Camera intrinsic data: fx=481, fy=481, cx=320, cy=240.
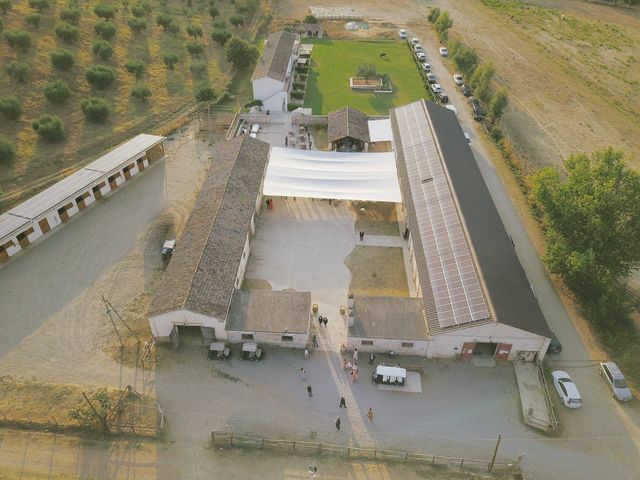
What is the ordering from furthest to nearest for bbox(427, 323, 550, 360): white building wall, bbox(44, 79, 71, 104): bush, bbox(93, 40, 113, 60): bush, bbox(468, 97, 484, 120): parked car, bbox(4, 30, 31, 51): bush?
1. bbox(93, 40, 113, 60): bush
2. bbox(468, 97, 484, 120): parked car
3. bbox(4, 30, 31, 51): bush
4. bbox(44, 79, 71, 104): bush
5. bbox(427, 323, 550, 360): white building wall

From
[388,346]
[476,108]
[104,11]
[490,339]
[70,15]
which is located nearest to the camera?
[490,339]

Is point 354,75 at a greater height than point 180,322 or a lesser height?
greater

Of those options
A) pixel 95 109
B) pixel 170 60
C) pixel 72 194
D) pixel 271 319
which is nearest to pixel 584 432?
pixel 271 319

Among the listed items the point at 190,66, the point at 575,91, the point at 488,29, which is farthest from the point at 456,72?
the point at 190,66

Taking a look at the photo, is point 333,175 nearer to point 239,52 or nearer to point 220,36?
point 239,52

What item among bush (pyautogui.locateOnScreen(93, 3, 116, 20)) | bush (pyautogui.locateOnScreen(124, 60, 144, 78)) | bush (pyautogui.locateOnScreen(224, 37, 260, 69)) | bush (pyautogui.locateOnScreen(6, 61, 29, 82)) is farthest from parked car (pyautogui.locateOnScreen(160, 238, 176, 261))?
bush (pyautogui.locateOnScreen(93, 3, 116, 20))

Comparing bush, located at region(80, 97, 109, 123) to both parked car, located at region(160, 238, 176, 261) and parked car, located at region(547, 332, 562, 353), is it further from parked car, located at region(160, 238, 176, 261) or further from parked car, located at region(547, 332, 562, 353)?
parked car, located at region(547, 332, 562, 353)

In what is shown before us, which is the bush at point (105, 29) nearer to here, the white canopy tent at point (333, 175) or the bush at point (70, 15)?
the bush at point (70, 15)

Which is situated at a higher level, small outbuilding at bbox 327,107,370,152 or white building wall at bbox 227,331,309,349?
small outbuilding at bbox 327,107,370,152

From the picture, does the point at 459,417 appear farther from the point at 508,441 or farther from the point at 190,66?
the point at 190,66
